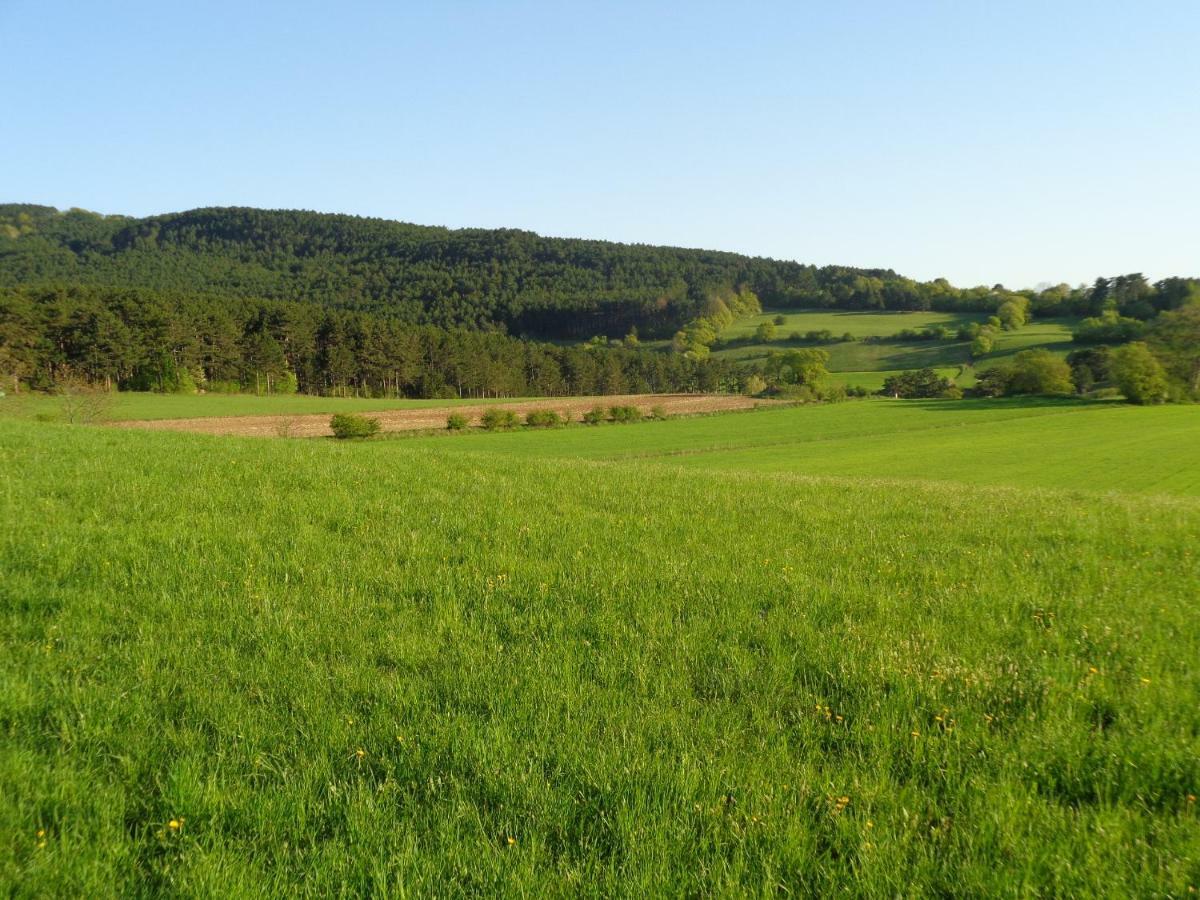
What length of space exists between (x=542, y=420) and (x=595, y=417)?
7.45 metres

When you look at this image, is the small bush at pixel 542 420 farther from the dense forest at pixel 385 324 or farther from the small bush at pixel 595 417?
the dense forest at pixel 385 324

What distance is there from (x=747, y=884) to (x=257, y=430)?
72533 millimetres

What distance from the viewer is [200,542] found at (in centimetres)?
782

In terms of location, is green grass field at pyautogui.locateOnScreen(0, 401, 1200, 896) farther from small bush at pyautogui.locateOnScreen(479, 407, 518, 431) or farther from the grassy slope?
small bush at pyautogui.locateOnScreen(479, 407, 518, 431)

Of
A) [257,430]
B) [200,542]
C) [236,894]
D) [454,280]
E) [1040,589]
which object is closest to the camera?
[236,894]

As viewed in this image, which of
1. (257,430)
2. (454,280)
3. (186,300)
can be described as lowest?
(257,430)

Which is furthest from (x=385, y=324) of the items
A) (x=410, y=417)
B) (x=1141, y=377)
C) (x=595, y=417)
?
(x=1141, y=377)

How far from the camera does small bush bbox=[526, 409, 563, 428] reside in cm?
8869

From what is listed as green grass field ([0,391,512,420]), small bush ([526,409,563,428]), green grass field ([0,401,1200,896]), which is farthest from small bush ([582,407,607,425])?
green grass field ([0,401,1200,896])

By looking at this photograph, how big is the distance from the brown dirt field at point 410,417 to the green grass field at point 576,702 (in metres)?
36.6

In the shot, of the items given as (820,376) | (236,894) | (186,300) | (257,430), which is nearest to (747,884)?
(236,894)

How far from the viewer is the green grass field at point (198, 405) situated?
209ft

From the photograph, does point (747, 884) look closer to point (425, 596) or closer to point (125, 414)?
point (425, 596)

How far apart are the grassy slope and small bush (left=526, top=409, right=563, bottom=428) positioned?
4.15 meters
